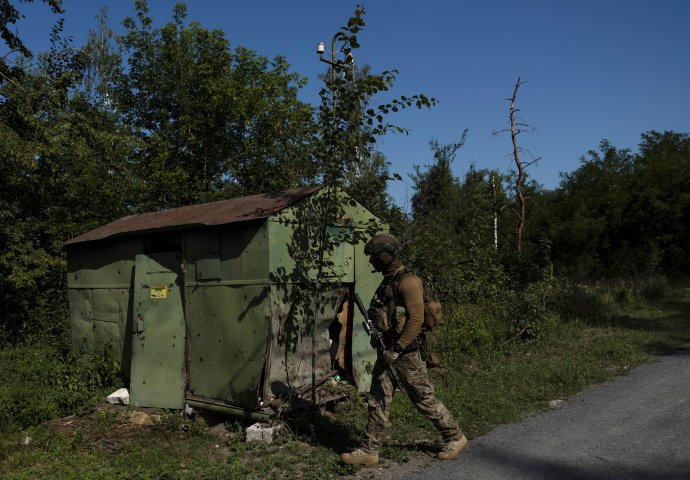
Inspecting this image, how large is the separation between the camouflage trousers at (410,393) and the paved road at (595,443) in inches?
16.9

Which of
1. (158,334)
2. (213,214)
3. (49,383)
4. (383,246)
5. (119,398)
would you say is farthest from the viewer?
(49,383)

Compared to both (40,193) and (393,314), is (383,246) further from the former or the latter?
(40,193)

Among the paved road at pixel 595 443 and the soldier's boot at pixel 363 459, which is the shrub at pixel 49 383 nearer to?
the soldier's boot at pixel 363 459

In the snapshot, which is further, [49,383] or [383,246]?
[49,383]

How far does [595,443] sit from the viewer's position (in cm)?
493

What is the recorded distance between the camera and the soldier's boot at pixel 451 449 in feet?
15.3

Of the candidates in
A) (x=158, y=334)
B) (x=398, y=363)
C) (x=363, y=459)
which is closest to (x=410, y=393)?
(x=398, y=363)

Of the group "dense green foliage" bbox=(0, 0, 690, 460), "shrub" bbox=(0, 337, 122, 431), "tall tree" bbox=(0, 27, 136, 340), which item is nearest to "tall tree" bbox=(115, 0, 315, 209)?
"dense green foliage" bbox=(0, 0, 690, 460)

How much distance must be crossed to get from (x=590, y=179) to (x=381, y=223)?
18.8 meters

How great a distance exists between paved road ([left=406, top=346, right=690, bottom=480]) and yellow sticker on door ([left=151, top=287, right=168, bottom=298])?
3.80m

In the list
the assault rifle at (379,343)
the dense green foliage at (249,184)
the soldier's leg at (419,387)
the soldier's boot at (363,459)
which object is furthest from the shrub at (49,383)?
the soldier's leg at (419,387)

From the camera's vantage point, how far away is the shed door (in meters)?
Result: 6.43

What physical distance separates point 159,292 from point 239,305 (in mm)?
1458

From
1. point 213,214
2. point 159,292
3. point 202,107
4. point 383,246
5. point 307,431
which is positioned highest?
point 202,107
